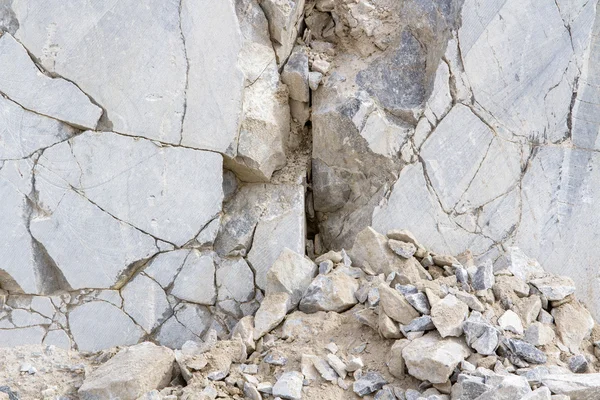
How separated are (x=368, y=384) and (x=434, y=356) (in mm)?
244

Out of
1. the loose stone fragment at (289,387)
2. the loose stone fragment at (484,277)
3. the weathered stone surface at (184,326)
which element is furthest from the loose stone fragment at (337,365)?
the weathered stone surface at (184,326)

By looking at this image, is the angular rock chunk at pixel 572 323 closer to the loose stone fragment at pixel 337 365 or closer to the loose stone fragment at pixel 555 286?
the loose stone fragment at pixel 555 286

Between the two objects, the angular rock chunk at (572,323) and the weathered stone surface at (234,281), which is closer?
the angular rock chunk at (572,323)

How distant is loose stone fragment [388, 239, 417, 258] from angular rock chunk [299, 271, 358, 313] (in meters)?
0.23

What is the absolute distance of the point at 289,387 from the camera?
2.54m

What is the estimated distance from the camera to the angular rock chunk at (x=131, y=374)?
2.59 metres

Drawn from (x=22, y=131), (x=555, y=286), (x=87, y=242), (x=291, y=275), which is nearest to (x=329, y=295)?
(x=291, y=275)

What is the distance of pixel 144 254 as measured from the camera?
10.3 ft

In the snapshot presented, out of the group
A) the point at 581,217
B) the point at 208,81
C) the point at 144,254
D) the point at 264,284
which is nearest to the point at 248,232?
the point at 264,284

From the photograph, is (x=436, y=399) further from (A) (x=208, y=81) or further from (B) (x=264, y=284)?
(A) (x=208, y=81)

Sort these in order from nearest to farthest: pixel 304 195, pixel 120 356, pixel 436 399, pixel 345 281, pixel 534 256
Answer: pixel 436 399 → pixel 120 356 → pixel 345 281 → pixel 534 256 → pixel 304 195

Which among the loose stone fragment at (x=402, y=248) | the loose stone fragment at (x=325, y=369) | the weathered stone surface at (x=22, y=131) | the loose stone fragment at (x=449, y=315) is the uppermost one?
the weathered stone surface at (x=22, y=131)

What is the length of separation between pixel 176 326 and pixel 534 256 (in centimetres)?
153

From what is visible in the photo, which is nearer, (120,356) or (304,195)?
(120,356)
